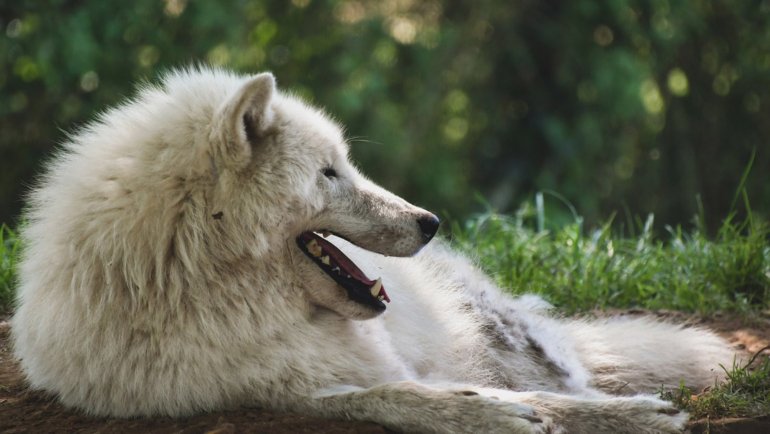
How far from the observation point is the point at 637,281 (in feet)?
17.5

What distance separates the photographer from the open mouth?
3316mm

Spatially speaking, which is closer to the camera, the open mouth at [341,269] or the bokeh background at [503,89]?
the open mouth at [341,269]

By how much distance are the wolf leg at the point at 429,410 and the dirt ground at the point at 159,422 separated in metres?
0.05

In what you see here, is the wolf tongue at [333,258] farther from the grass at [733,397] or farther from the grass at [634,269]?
the grass at [634,269]

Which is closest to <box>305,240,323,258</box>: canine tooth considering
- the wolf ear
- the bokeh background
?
the wolf ear

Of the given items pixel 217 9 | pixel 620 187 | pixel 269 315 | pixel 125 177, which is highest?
pixel 217 9

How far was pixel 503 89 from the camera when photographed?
11734 mm

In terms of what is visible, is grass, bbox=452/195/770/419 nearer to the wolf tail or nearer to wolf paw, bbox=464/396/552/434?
the wolf tail

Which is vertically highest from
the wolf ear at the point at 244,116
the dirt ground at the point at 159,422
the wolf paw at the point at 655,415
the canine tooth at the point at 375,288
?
the wolf ear at the point at 244,116

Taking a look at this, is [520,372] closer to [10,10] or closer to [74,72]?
[74,72]

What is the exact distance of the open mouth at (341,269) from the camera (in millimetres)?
3316

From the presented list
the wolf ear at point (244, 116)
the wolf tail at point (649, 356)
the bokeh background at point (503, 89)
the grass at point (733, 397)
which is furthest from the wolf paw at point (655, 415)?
the bokeh background at point (503, 89)

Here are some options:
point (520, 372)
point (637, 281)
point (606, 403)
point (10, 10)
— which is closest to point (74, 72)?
point (10, 10)

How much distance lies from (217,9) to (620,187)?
4705 millimetres
